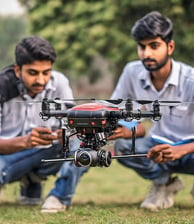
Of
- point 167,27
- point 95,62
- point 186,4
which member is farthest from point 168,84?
point 95,62

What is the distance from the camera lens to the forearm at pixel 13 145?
6107 mm

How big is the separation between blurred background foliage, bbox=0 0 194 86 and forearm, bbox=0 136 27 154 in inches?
734

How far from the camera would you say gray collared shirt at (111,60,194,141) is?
6.33m

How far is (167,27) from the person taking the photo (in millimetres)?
6332

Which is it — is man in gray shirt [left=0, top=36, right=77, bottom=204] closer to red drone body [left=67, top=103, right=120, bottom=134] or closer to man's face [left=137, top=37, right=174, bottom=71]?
man's face [left=137, top=37, right=174, bottom=71]

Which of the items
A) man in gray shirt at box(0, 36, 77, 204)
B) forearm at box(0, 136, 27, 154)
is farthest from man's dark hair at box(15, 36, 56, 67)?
forearm at box(0, 136, 27, 154)

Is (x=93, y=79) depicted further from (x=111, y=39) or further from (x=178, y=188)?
(x=178, y=188)

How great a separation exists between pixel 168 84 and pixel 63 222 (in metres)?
1.75

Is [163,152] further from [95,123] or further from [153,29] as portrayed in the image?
[153,29]

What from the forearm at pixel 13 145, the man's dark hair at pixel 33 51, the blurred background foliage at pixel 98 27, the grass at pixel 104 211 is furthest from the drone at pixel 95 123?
the blurred background foliage at pixel 98 27

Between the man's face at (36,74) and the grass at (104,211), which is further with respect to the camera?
the man's face at (36,74)

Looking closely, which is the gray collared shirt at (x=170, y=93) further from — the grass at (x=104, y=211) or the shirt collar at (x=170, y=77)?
the grass at (x=104, y=211)

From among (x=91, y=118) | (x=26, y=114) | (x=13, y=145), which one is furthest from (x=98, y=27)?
(x=91, y=118)

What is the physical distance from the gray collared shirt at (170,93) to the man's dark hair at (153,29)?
1.04ft
